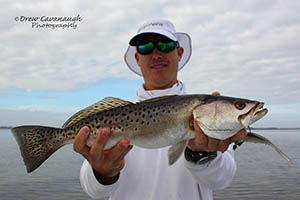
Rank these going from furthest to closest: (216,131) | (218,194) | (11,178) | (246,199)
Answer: (11,178), (218,194), (246,199), (216,131)

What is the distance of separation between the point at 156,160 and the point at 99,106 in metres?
1.15

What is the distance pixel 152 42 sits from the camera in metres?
4.41

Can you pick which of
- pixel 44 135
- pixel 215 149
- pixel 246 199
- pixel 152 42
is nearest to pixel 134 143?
pixel 215 149

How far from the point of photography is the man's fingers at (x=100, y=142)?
3309 millimetres

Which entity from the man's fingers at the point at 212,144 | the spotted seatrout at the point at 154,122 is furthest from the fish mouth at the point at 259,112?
the man's fingers at the point at 212,144

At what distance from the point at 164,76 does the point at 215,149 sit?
1516 millimetres

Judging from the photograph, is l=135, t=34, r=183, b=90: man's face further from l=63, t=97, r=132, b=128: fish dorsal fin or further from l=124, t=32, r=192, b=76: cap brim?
l=63, t=97, r=132, b=128: fish dorsal fin

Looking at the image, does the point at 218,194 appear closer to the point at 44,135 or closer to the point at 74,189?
the point at 74,189

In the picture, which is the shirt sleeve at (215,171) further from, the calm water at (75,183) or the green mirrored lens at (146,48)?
the calm water at (75,183)

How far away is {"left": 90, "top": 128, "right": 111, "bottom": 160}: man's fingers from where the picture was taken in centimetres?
331

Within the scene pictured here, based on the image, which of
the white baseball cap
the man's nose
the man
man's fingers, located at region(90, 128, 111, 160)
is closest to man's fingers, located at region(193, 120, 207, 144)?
the man

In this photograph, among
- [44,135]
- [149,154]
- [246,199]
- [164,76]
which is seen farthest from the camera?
[246,199]

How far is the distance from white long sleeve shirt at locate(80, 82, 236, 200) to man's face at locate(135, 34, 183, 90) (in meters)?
1.12

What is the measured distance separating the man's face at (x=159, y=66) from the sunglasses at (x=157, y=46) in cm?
5
